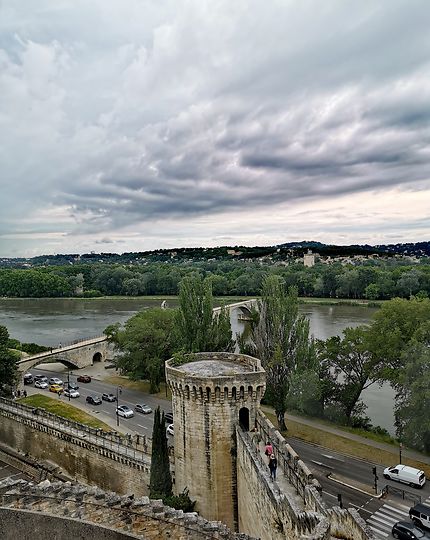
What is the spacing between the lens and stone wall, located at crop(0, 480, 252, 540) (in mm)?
11867

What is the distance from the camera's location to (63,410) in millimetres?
35688

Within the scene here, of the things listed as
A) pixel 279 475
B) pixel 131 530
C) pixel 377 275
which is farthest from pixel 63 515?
pixel 377 275

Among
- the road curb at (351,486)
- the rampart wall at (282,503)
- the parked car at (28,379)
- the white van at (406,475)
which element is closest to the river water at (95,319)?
the white van at (406,475)

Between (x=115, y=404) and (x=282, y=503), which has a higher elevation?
(x=282, y=503)

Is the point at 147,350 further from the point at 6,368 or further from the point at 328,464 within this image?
the point at 328,464

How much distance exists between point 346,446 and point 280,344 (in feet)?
26.7

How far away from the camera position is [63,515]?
40.7ft

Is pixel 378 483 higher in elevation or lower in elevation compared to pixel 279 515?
lower

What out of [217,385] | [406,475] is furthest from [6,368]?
[406,475]

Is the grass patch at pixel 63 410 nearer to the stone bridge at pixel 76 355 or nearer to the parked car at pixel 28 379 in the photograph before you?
the stone bridge at pixel 76 355

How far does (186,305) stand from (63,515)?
90.4 feet

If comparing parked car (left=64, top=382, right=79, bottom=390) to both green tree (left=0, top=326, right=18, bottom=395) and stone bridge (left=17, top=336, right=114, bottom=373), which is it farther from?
green tree (left=0, top=326, right=18, bottom=395)

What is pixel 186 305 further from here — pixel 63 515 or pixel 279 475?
pixel 63 515

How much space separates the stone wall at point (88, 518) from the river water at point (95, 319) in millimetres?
25821
